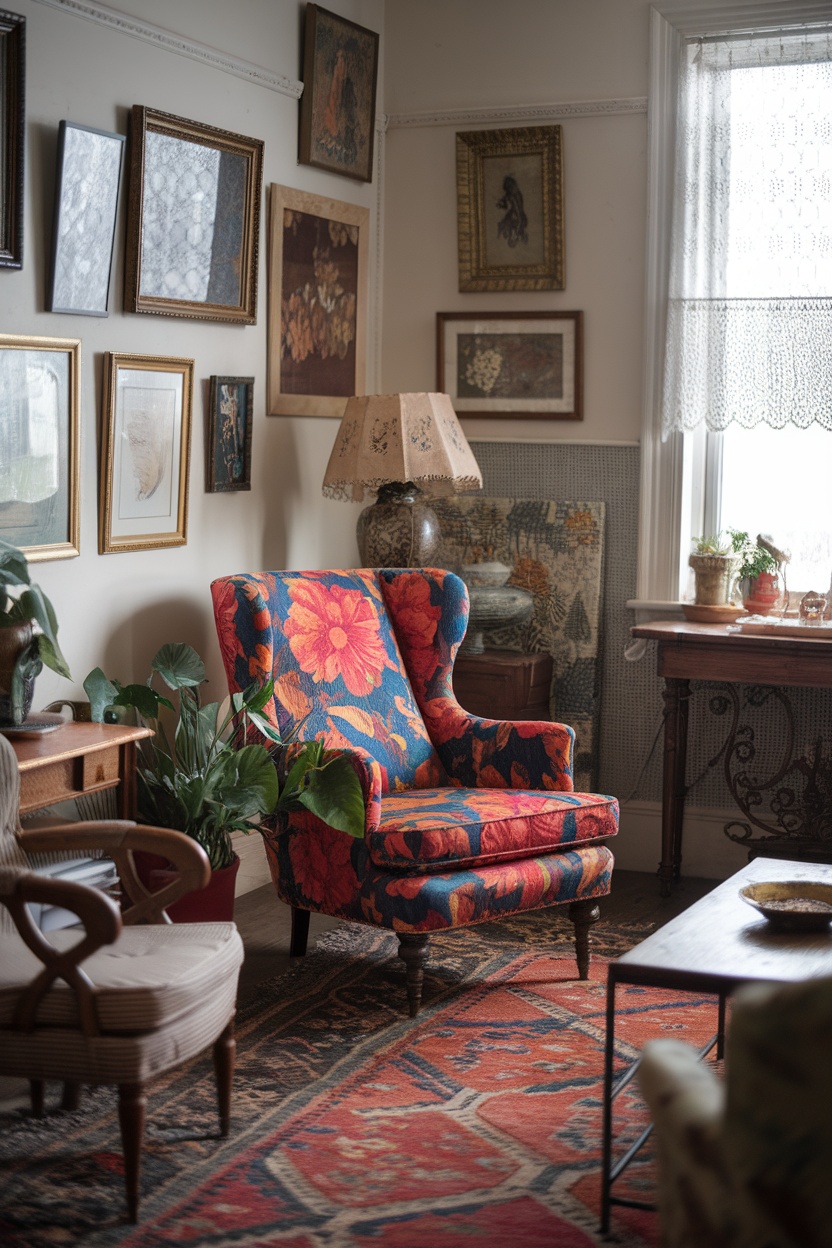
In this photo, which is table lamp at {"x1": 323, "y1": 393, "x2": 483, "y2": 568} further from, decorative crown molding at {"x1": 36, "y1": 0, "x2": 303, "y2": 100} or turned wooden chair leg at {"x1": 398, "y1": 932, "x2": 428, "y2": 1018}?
turned wooden chair leg at {"x1": 398, "y1": 932, "x2": 428, "y2": 1018}

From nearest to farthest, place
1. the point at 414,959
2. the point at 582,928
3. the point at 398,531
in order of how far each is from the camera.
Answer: the point at 414,959 < the point at 582,928 < the point at 398,531

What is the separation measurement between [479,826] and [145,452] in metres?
1.43

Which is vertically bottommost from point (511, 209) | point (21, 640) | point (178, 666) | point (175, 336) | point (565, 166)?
point (178, 666)

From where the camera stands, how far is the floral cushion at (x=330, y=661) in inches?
150

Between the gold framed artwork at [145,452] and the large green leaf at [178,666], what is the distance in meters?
0.32

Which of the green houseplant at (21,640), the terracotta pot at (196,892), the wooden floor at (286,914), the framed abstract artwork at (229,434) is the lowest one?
the wooden floor at (286,914)

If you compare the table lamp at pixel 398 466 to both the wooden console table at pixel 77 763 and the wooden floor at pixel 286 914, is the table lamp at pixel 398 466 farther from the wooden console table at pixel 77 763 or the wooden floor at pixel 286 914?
the wooden console table at pixel 77 763

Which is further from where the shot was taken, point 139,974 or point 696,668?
point 696,668

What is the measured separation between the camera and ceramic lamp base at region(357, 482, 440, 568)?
4691 mm

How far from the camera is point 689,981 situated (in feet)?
7.98

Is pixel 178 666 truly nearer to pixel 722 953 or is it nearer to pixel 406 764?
pixel 406 764

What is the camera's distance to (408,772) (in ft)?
13.4

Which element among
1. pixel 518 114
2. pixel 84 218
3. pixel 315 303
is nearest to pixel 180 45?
pixel 84 218

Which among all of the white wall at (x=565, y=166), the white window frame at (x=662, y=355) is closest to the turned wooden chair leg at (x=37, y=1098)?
the white window frame at (x=662, y=355)
